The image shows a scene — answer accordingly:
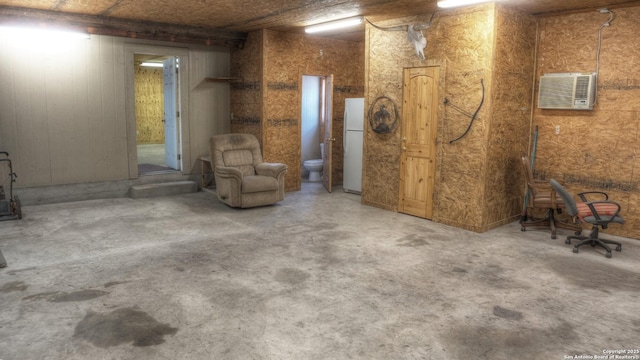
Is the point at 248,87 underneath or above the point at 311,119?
above

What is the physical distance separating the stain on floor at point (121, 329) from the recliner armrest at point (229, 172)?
11.5 feet

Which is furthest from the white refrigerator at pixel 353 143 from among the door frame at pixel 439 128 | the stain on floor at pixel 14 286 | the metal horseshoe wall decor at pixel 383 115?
the stain on floor at pixel 14 286

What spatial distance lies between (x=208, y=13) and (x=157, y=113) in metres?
8.45

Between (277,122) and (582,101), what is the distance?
4667mm

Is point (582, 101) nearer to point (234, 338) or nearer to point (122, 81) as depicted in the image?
point (234, 338)

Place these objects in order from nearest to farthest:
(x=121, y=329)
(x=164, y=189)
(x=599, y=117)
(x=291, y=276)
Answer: (x=121, y=329)
(x=291, y=276)
(x=599, y=117)
(x=164, y=189)

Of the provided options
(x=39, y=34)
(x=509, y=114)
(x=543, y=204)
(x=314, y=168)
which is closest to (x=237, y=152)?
(x=314, y=168)

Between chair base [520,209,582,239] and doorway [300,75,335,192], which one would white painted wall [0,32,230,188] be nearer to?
doorway [300,75,335,192]

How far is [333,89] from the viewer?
8.63 m

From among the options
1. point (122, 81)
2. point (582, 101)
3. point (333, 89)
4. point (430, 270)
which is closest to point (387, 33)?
point (333, 89)

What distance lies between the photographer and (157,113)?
46.8ft

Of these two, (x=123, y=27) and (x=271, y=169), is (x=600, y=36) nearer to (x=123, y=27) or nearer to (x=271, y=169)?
(x=271, y=169)

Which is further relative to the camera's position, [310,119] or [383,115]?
[310,119]

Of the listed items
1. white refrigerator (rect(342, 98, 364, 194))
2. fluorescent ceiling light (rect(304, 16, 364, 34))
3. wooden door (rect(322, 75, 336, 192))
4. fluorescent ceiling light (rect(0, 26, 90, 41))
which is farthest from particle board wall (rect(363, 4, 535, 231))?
fluorescent ceiling light (rect(0, 26, 90, 41))
